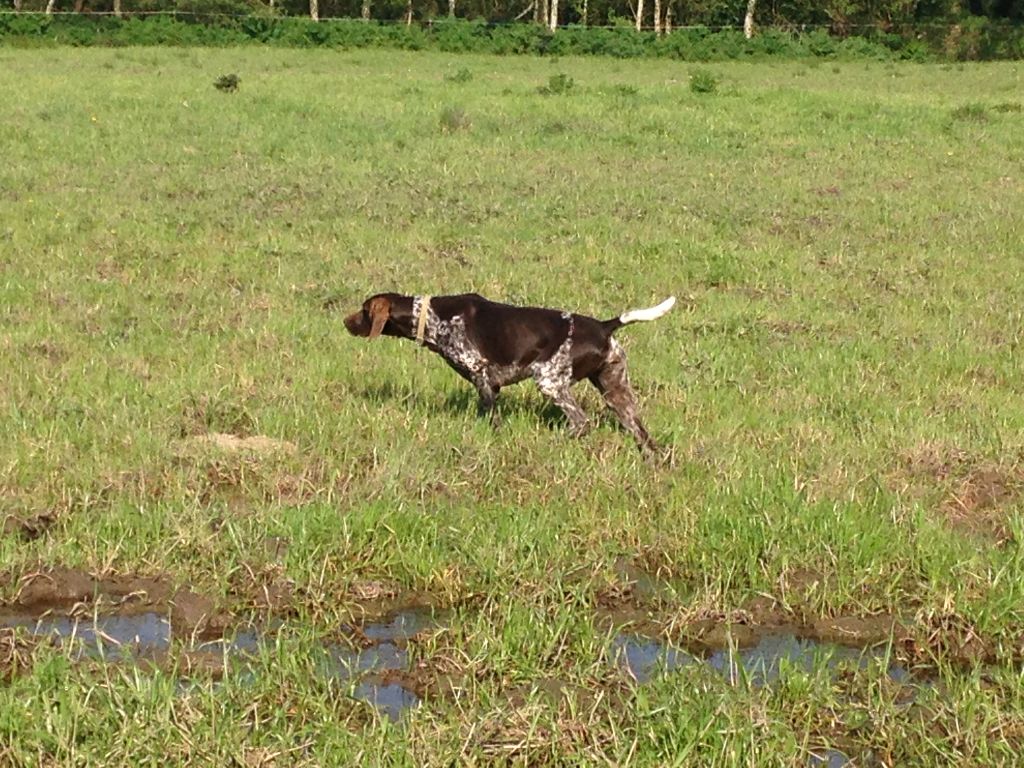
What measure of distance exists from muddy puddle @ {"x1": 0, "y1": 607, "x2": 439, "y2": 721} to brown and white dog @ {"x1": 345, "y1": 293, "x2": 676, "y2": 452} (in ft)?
A: 8.40

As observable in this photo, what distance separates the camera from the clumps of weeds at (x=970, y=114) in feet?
84.5

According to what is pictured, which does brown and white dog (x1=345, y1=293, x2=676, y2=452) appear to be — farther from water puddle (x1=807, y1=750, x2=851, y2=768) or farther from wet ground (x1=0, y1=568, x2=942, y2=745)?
water puddle (x1=807, y1=750, x2=851, y2=768)

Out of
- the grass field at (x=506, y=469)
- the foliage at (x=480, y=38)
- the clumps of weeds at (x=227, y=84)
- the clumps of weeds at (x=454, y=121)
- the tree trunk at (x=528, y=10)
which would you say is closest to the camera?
the grass field at (x=506, y=469)

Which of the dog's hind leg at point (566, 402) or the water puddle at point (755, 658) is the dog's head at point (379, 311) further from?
the water puddle at point (755, 658)

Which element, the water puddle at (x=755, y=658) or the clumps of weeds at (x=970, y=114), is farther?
the clumps of weeds at (x=970, y=114)

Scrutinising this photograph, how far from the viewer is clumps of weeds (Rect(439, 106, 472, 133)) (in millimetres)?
22891

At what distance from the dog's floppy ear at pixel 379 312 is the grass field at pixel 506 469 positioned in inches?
20.7

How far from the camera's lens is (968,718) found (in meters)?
4.53

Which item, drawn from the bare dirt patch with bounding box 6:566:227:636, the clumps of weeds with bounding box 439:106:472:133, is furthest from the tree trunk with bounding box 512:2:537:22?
the bare dirt patch with bounding box 6:566:227:636

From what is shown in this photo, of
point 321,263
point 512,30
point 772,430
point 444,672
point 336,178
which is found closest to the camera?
point 444,672

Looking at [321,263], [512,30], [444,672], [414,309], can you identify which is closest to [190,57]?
[512,30]

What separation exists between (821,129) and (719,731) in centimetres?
2098

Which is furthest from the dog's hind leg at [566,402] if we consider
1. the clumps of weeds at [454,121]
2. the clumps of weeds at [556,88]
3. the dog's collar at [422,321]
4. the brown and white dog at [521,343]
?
the clumps of weeds at [556,88]

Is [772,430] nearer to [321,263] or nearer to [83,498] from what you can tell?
[83,498]
